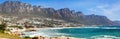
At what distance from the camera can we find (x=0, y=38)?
34969 mm
